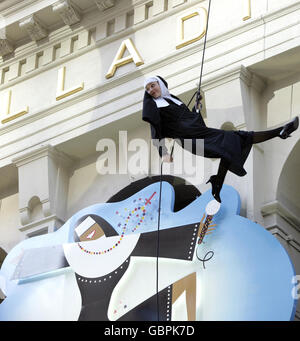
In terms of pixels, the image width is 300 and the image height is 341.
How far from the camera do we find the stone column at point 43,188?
13.1 m

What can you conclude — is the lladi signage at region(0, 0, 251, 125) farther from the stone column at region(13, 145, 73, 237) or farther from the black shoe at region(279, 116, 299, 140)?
the black shoe at region(279, 116, 299, 140)

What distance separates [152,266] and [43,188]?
7.94 ft

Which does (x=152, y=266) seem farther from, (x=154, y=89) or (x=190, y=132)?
(x=154, y=89)

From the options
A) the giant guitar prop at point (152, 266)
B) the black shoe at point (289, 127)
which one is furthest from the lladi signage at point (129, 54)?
the black shoe at point (289, 127)

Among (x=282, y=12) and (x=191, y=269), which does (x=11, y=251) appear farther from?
(x=282, y=12)

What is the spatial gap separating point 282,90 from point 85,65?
292 cm

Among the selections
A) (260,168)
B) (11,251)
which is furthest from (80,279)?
(260,168)

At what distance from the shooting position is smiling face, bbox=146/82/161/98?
10.4 metres

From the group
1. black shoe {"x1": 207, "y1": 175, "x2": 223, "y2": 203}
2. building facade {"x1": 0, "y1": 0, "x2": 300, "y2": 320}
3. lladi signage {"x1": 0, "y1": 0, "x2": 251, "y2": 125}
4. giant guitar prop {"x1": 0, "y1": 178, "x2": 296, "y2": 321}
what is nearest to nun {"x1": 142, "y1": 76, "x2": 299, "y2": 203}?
black shoe {"x1": 207, "y1": 175, "x2": 223, "y2": 203}

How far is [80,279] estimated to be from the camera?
11977 mm

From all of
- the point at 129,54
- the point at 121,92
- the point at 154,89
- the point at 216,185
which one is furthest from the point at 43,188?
the point at 216,185

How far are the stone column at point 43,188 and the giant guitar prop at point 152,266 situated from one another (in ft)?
1.30

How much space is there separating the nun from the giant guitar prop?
2.23 ft

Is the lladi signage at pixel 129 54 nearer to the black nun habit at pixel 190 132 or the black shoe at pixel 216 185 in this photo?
the black nun habit at pixel 190 132
